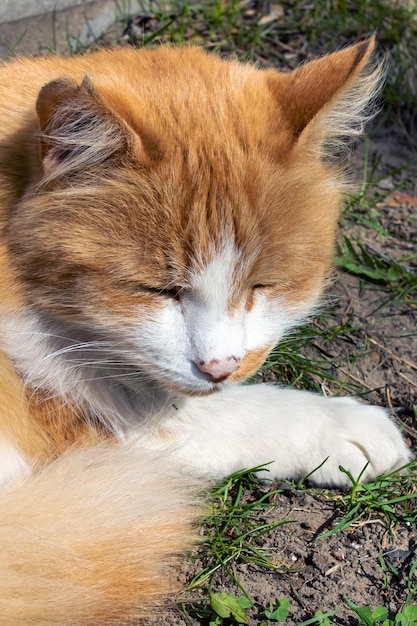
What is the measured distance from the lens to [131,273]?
6.77 feet

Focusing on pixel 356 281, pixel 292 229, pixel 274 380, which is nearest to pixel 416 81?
pixel 356 281

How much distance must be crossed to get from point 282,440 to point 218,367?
54 cm

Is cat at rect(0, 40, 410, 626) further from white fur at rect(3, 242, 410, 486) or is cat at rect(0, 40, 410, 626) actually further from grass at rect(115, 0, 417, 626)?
grass at rect(115, 0, 417, 626)

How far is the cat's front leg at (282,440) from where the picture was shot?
8.21 ft

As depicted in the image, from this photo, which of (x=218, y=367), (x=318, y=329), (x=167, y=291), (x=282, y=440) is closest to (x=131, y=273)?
(x=167, y=291)

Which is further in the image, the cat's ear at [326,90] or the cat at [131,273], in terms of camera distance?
the cat's ear at [326,90]

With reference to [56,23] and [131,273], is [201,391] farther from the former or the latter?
[56,23]

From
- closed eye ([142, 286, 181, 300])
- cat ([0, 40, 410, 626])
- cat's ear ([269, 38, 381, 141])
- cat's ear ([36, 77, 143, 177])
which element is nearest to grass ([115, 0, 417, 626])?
cat ([0, 40, 410, 626])

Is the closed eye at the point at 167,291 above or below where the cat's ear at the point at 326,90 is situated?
below

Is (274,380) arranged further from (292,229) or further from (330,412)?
(292,229)

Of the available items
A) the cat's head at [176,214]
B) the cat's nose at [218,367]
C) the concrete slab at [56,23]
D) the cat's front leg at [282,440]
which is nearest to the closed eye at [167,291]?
the cat's head at [176,214]

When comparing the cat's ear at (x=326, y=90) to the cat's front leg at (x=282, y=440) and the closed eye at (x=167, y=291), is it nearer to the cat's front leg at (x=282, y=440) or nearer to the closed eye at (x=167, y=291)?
the closed eye at (x=167, y=291)

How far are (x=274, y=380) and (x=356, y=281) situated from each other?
28.5 inches

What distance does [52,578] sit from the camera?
191 centimetres
